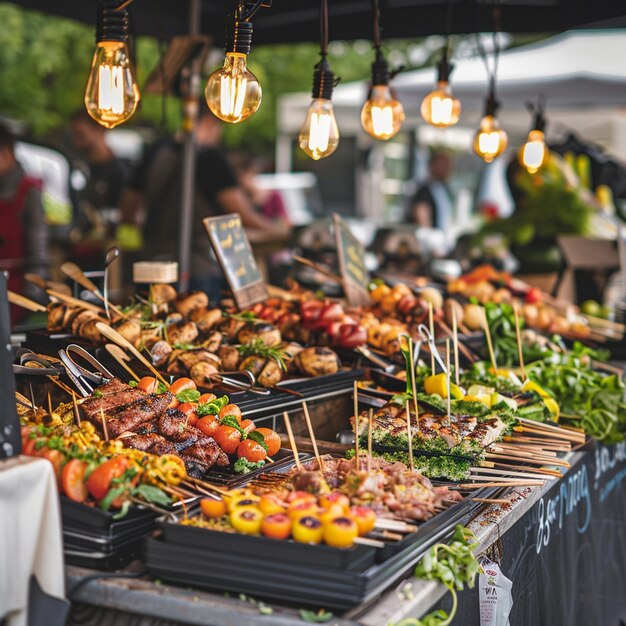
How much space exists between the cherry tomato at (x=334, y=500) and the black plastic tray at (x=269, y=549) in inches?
6.5

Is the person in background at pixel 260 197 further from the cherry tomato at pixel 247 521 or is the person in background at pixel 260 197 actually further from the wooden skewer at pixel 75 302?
the cherry tomato at pixel 247 521

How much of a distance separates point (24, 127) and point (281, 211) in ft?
17.4

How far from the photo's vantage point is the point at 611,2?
246 inches

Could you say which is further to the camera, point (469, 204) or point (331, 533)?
point (469, 204)

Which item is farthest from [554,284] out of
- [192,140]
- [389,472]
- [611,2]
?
[389,472]

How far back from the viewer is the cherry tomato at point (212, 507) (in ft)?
7.90

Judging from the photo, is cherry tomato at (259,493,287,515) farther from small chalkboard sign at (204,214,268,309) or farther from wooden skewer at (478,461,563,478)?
small chalkboard sign at (204,214,268,309)

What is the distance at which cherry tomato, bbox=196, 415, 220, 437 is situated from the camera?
3.04 metres

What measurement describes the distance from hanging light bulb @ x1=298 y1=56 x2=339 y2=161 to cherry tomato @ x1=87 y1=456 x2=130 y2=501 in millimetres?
1840

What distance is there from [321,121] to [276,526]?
209 centimetres

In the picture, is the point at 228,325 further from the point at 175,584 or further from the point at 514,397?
the point at 175,584

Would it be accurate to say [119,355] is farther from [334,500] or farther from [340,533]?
[340,533]

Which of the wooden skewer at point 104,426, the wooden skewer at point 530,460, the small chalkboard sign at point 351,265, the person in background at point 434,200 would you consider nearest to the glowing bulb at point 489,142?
the small chalkboard sign at point 351,265

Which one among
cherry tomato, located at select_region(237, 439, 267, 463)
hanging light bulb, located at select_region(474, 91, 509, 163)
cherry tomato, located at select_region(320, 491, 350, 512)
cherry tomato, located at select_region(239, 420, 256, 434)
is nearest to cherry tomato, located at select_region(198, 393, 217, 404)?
cherry tomato, located at select_region(239, 420, 256, 434)
